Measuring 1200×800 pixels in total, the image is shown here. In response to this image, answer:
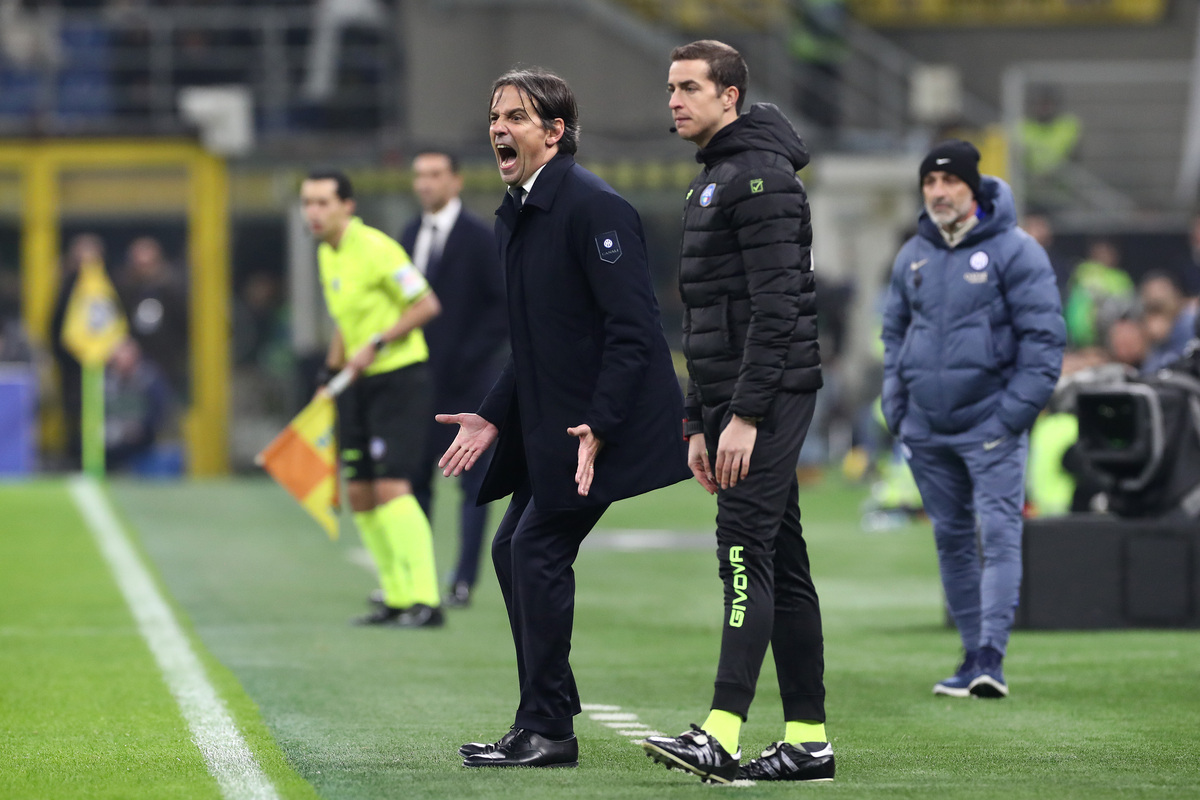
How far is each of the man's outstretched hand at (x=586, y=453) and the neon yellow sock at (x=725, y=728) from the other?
28.3 inches

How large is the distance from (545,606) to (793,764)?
32.3 inches

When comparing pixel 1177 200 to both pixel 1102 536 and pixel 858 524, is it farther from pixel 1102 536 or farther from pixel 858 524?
pixel 1102 536

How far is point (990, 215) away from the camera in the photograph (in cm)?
797

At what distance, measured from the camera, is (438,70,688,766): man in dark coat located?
5.98 metres

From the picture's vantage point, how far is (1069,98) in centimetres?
2225

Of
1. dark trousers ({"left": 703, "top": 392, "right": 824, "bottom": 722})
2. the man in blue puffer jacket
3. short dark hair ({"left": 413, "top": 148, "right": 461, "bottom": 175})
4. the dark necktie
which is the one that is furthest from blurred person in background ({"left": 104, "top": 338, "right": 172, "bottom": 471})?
dark trousers ({"left": 703, "top": 392, "right": 824, "bottom": 722})

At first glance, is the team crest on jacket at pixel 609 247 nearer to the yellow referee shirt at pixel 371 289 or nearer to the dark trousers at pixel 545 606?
the dark trousers at pixel 545 606

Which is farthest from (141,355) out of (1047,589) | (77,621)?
(1047,589)

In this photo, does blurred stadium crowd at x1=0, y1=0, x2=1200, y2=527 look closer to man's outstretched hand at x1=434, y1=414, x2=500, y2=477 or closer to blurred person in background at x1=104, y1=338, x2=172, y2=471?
blurred person in background at x1=104, y1=338, x2=172, y2=471

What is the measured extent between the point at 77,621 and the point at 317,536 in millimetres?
A: 4823

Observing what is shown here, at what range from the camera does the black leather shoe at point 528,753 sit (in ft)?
20.0

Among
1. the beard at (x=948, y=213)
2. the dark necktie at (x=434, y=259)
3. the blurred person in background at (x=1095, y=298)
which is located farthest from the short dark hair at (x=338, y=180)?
the blurred person in background at (x=1095, y=298)

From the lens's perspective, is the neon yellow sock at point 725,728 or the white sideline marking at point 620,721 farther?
the white sideline marking at point 620,721

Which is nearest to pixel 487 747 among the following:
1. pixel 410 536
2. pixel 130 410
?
pixel 410 536
